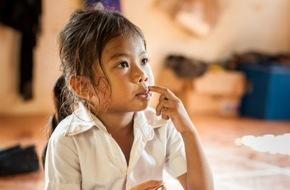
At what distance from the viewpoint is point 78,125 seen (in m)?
0.88

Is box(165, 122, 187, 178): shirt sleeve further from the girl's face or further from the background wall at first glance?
the background wall

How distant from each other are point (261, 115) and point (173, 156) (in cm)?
268

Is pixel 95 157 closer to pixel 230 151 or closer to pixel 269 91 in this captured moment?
pixel 230 151

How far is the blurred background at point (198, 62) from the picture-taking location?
298 centimetres

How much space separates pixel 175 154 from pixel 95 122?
19 cm

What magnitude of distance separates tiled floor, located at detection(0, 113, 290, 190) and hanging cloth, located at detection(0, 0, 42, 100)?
25 centimetres

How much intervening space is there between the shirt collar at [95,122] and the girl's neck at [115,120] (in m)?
0.02

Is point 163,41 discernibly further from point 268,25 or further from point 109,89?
point 109,89

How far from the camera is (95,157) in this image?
878 millimetres

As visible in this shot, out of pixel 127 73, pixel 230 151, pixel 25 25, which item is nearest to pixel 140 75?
pixel 127 73

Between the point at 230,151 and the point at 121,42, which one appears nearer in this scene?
the point at 121,42

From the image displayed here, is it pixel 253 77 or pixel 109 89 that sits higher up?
pixel 109 89

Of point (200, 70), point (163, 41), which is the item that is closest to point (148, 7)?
point (163, 41)

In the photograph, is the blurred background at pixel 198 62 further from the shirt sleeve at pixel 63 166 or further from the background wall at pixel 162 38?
the shirt sleeve at pixel 63 166
